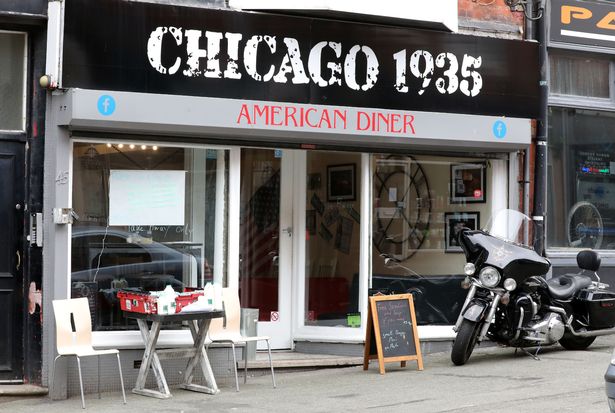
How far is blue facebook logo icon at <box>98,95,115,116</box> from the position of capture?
9.62 m

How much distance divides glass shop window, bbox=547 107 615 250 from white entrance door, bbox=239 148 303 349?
3626 mm

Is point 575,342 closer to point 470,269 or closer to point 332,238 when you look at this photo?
point 470,269

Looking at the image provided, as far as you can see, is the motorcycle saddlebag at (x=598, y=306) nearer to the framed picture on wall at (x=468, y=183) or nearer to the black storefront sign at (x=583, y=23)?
the framed picture on wall at (x=468, y=183)

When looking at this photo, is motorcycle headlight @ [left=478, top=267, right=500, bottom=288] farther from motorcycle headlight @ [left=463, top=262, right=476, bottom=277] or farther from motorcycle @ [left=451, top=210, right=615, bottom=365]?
motorcycle headlight @ [left=463, top=262, right=476, bottom=277]

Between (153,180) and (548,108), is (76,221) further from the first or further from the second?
(548,108)

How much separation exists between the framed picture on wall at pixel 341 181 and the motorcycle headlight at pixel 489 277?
1977mm

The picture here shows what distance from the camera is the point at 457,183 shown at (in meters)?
12.4

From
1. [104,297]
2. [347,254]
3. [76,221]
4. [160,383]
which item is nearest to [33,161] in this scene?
[76,221]

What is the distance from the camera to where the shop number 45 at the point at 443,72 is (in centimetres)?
1140

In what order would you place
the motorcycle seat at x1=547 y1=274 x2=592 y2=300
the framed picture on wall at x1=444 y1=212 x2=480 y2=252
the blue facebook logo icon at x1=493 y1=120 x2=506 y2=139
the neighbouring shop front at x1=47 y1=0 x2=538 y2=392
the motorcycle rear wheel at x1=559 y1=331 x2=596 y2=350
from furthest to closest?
the framed picture on wall at x1=444 y1=212 x2=480 y2=252 < the blue facebook logo icon at x1=493 y1=120 x2=506 y2=139 < the motorcycle rear wheel at x1=559 y1=331 x2=596 y2=350 < the motorcycle seat at x1=547 y1=274 x2=592 y2=300 < the neighbouring shop front at x1=47 y1=0 x2=538 y2=392

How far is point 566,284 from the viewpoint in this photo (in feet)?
38.0

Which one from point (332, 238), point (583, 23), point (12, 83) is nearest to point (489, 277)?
point (332, 238)

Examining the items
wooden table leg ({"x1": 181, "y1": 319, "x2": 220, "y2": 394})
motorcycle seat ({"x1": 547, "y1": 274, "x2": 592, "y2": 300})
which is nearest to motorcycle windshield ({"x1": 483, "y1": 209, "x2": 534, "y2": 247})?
motorcycle seat ({"x1": 547, "y1": 274, "x2": 592, "y2": 300})

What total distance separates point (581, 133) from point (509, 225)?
263cm
